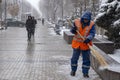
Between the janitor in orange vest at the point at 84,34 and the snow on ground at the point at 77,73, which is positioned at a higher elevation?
the janitor in orange vest at the point at 84,34

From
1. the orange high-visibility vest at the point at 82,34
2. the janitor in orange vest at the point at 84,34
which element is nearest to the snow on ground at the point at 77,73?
the janitor in orange vest at the point at 84,34

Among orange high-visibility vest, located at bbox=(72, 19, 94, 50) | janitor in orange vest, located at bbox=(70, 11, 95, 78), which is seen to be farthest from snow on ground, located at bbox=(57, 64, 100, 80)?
orange high-visibility vest, located at bbox=(72, 19, 94, 50)

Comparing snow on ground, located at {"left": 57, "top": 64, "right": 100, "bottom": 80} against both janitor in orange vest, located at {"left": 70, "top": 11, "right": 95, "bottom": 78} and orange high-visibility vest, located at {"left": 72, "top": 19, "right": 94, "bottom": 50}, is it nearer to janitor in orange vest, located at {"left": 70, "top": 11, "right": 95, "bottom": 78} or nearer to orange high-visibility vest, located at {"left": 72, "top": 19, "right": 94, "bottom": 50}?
janitor in orange vest, located at {"left": 70, "top": 11, "right": 95, "bottom": 78}

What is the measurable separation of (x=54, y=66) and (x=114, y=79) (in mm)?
4403

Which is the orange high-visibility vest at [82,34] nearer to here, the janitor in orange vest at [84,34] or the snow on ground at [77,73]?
the janitor in orange vest at [84,34]

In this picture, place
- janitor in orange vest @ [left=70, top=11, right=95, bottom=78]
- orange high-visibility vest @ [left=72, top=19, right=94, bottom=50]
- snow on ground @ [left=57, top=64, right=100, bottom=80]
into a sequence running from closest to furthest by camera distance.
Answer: janitor in orange vest @ [left=70, top=11, right=95, bottom=78], orange high-visibility vest @ [left=72, top=19, right=94, bottom=50], snow on ground @ [left=57, top=64, right=100, bottom=80]

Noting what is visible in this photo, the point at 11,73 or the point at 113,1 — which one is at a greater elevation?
the point at 113,1

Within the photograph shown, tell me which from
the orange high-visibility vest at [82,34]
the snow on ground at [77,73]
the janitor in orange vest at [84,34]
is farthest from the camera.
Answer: the snow on ground at [77,73]

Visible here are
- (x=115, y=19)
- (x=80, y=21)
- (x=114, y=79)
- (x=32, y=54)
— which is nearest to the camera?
(x=114, y=79)

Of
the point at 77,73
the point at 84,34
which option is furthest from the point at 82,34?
the point at 77,73

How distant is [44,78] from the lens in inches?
414

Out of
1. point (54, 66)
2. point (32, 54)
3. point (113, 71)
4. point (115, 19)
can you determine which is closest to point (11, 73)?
point (54, 66)

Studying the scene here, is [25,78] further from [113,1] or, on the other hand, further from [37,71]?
[113,1]

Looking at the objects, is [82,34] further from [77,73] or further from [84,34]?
[77,73]
